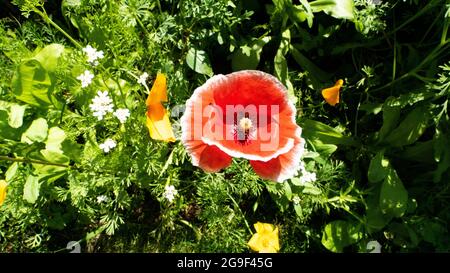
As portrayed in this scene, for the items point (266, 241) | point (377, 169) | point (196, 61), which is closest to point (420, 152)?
point (377, 169)

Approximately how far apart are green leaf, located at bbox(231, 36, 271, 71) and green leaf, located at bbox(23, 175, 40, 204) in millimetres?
977

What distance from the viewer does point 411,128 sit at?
2.16 m

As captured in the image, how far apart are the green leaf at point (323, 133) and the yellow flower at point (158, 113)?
0.67m

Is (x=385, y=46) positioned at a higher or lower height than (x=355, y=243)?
higher

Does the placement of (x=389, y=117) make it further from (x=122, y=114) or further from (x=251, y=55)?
(x=122, y=114)

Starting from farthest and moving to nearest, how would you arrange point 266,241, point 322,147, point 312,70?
point 312,70
point 322,147
point 266,241

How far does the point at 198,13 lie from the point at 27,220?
1104 millimetres

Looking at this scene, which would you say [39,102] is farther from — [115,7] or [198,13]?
[198,13]

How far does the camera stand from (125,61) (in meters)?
2.07

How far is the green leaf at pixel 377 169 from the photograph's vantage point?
2129 mm

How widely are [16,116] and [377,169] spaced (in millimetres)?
1456

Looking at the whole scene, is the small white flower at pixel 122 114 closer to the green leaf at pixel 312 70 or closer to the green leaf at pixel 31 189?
the green leaf at pixel 31 189

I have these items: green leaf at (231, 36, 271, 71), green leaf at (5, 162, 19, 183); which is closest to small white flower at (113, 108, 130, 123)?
green leaf at (5, 162, 19, 183)

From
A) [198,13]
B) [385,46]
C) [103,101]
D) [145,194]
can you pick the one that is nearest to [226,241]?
[145,194]
